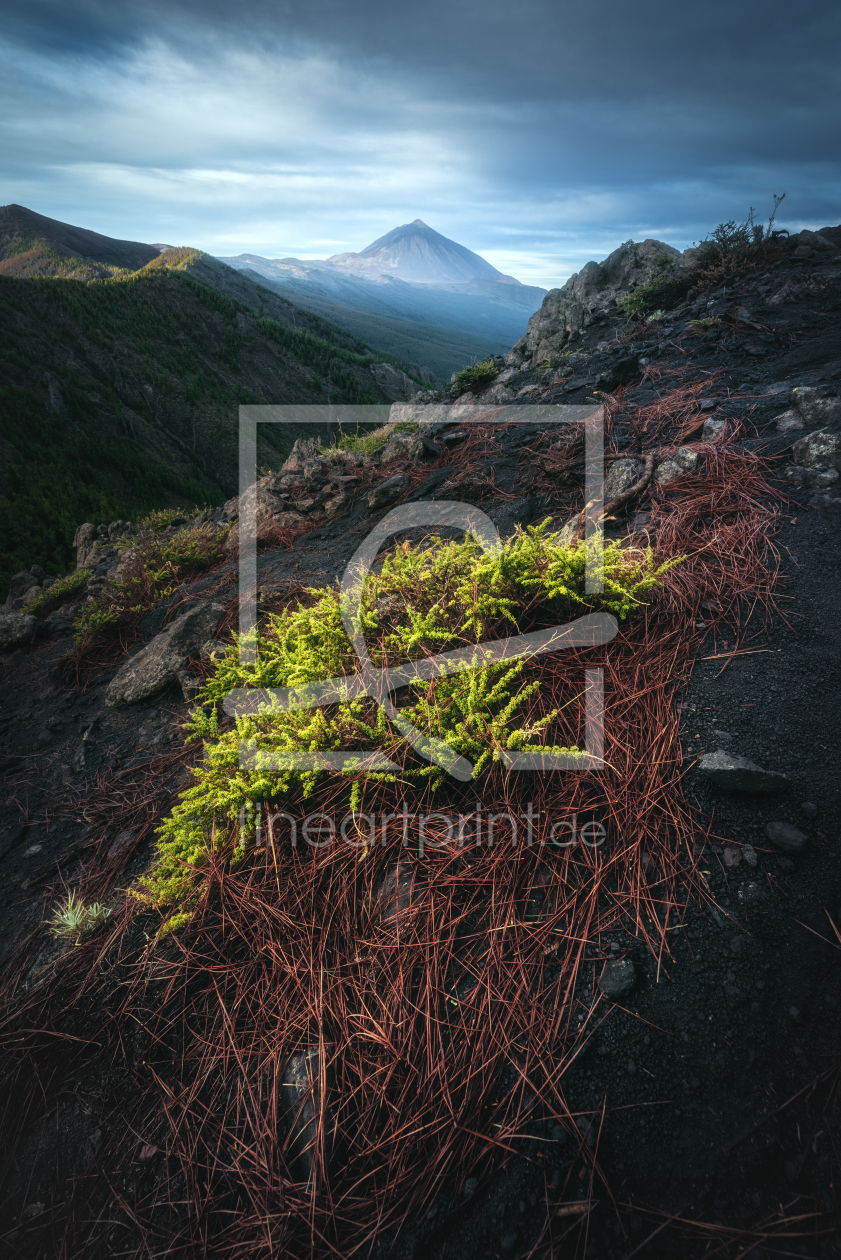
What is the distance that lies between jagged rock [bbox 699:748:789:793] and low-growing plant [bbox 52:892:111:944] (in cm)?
242

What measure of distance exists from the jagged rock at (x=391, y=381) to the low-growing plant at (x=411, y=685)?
69.4 meters

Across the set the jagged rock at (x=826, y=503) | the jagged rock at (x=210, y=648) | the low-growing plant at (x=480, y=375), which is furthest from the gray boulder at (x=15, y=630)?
the low-growing plant at (x=480, y=375)

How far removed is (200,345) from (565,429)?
6216 cm

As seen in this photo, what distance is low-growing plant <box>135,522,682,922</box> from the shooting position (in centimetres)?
175

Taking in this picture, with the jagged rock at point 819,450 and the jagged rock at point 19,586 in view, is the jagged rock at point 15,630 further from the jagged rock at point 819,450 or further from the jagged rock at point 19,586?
the jagged rock at point 819,450

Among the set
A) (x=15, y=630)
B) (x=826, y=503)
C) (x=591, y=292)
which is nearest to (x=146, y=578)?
(x=15, y=630)

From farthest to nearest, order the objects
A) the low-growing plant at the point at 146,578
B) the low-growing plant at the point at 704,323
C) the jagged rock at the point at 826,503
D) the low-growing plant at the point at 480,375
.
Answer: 1. the low-growing plant at the point at 480,375
2. the low-growing plant at the point at 704,323
3. the low-growing plant at the point at 146,578
4. the jagged rock at the point at 826,503

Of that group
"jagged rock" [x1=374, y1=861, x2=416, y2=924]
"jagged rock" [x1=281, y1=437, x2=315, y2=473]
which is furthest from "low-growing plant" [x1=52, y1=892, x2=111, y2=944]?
"jagged rock" [x1=281, y1=437, x2=315, y2=473]

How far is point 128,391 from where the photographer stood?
1676 inches

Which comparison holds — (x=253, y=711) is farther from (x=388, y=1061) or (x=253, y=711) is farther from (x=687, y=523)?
(x=687, y=523)

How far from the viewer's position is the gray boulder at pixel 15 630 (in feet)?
16.5

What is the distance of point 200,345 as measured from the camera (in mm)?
Result: 51688

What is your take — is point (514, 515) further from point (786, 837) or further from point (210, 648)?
point (786, 837)

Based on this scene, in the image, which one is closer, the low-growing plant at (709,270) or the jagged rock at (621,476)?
the jagged rock at (621,476)
